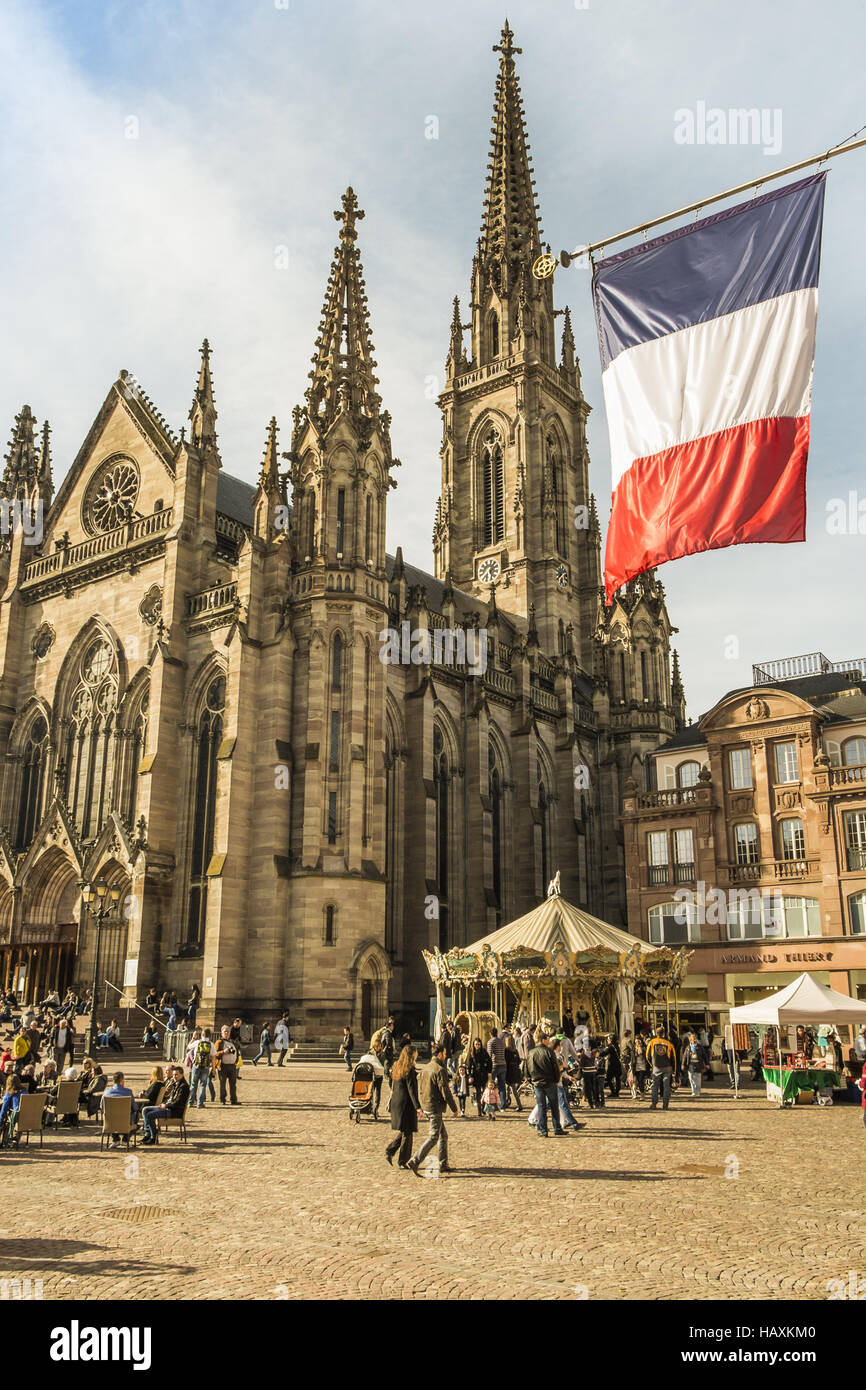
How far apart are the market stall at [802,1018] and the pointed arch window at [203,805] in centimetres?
1934

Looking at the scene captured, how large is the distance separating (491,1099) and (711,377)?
15.0 meters

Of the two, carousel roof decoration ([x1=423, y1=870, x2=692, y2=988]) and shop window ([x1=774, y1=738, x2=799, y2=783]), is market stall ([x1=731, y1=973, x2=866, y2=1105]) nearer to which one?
carousel roof decoration ([x1=423, y1=870, x2=692, y2=988])

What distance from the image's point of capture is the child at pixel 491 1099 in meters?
21.8

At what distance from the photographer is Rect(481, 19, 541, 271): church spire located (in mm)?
72750

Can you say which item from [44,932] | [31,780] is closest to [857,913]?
[44,932]

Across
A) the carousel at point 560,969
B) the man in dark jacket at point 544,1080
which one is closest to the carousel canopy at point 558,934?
the carousel at point 560,969

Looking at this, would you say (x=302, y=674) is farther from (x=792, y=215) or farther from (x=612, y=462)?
(x=792, y=215)

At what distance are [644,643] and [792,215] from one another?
53.3 metres

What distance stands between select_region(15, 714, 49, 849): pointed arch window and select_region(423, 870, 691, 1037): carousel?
22362mm

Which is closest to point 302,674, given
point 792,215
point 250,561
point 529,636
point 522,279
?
point 250,561

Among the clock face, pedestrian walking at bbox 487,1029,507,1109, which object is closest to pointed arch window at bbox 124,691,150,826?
pedestrian walking at bbox 487,1029,507,1109

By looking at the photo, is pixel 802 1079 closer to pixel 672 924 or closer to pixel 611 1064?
pixel 611 1064

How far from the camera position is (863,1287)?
8.12 m
